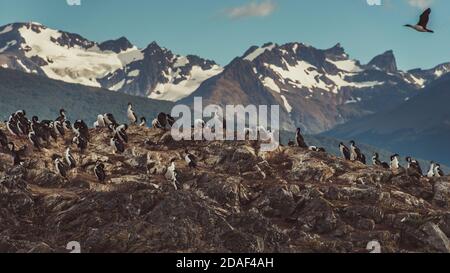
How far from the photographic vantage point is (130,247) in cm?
4884

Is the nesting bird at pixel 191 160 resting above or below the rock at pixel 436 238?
above

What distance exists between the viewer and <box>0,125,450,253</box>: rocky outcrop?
165 feet

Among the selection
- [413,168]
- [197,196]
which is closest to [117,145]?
[197,196]

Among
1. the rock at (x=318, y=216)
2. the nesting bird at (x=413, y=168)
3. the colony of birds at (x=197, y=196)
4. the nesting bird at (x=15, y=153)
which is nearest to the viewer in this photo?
the colony of birds at (x=197, y=196)

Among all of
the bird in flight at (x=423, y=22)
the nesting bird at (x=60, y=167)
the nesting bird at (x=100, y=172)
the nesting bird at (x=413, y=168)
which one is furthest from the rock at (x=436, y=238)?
the nesting bird at (x=60, y=167)

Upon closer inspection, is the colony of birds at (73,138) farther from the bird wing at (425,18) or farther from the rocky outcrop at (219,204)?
the bird wing at (425,18)

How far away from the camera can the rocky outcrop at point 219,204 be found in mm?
50312

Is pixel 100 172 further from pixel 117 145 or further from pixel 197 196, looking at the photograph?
pixel 197 196

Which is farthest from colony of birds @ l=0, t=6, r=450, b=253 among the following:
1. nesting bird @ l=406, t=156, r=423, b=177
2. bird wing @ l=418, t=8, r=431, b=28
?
nesting bird @ l=406, t=156, r=423, b=177

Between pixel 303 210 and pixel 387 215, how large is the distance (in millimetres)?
6558

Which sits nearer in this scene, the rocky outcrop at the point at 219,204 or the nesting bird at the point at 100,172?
the rocky outcrop at the point at 219,204

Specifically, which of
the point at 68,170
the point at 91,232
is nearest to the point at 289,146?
the point at 68,170

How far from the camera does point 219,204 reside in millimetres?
59406

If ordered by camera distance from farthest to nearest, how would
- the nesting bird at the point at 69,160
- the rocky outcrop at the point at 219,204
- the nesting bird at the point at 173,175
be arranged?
the nesting bird at the point at 69,160 < the nesting bird at the point at 173,175 < the rocky outcrop at the point at 219,204
